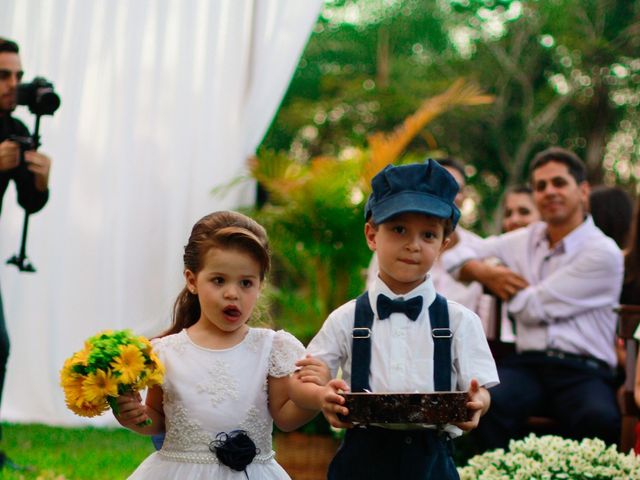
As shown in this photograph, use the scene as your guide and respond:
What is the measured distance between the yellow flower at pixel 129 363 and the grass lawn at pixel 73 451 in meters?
2.12

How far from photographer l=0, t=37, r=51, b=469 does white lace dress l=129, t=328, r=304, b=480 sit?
1.88m

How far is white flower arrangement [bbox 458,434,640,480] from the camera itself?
3.50 meters

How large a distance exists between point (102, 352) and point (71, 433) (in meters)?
4.07

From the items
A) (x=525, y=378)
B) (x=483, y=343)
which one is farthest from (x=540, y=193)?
(x=483, y=343)

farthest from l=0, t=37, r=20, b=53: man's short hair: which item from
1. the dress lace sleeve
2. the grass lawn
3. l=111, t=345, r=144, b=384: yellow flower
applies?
l=111, t=345, r=144, b=384: yellow flower

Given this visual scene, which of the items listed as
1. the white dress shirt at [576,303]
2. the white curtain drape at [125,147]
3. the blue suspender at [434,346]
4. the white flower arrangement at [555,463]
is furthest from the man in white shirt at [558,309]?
the white curtain drape at [125,147]

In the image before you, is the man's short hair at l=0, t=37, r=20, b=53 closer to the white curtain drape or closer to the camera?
the camera

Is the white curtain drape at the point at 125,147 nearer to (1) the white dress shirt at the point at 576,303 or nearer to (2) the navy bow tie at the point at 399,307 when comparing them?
(1) the white dress shirt at the point at 576,303

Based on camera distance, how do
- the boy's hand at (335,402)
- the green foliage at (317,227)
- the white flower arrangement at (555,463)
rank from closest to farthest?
the boy's hand at (335,402), the white flower arrangement at (555,463), the green foliage at (317,227)

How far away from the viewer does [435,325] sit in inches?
110

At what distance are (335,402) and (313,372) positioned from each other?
0.20 meters

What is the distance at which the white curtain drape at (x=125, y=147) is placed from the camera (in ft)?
23.4

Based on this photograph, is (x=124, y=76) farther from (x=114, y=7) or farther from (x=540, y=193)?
(x=540, y=193)

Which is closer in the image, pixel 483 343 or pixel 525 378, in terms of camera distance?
pixel 483 343
